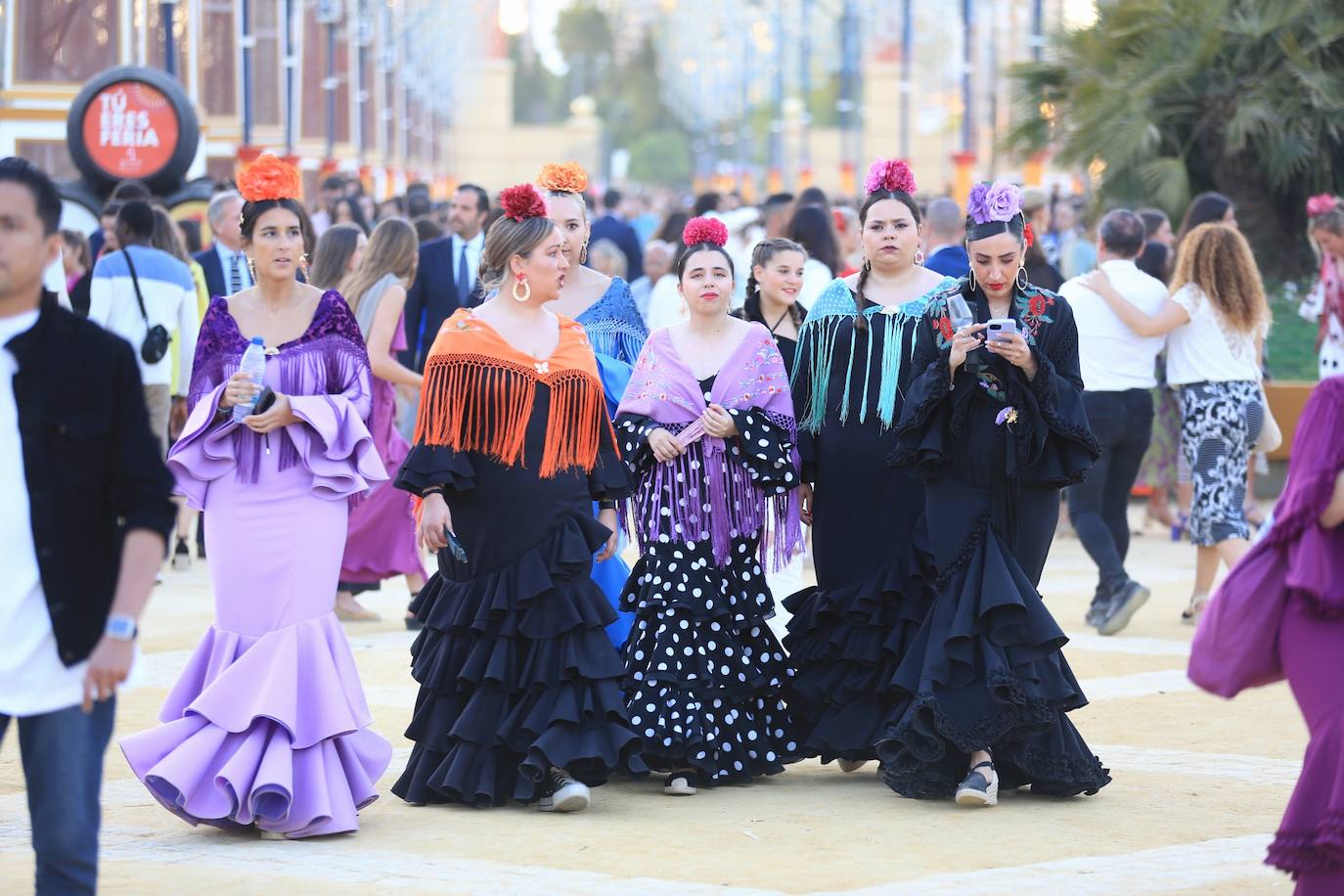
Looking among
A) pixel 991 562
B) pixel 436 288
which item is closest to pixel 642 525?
pixel 991 562

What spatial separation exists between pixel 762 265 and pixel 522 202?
4.85 feet

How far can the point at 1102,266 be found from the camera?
11031mm

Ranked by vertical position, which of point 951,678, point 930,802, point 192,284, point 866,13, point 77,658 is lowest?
point 930,802

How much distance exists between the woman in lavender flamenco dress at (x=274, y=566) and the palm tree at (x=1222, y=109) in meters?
13.5

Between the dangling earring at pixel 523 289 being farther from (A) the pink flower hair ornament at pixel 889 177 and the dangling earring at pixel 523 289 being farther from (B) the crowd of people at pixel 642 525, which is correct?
(A) the pink flower hair ornament at pixel 889 177

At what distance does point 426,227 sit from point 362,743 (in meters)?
7.65

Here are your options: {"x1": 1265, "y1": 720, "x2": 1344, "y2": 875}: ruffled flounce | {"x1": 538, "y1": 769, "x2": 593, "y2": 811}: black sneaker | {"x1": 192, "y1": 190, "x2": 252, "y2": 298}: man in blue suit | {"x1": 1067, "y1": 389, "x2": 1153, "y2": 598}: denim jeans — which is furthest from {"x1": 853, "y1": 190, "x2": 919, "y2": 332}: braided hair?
{"x1": 192, "y1": 190, "x2": 252, "y2": 298}: man in blue suit

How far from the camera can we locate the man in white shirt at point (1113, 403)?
35.2 feet

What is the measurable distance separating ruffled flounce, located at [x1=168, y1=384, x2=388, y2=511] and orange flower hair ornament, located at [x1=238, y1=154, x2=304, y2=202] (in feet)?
2.24

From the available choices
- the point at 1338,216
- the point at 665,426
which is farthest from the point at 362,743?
the point at 1338,216

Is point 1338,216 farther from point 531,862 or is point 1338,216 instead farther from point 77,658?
point 77,658

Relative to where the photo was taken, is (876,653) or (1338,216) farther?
(1338,216)

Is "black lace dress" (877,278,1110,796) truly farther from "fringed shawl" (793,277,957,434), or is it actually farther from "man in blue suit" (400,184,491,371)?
"man in blue suit" (400,184,491,371)

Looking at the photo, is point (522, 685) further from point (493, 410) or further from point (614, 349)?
point (614, 349)
